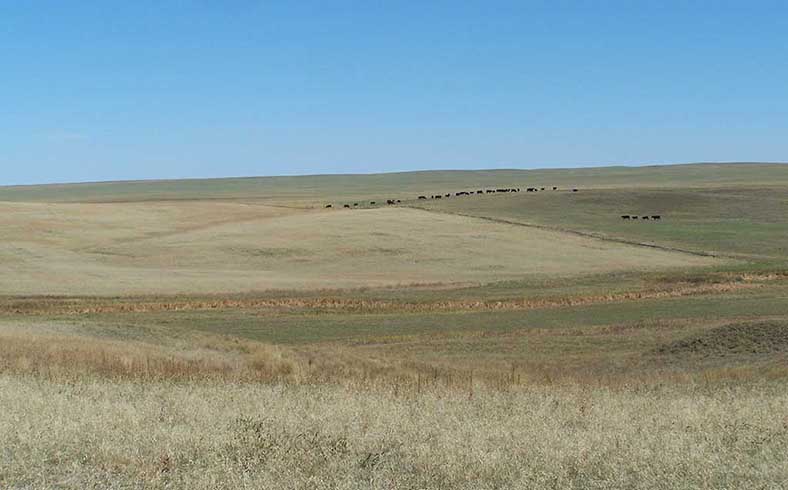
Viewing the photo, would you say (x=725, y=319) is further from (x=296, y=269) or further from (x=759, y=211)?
(x=759, y=211)

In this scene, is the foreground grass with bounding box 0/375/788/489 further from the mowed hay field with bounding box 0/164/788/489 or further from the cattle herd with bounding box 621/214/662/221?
the cattle herd with bounding box 621/214/662/221

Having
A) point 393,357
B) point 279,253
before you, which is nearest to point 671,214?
point 279,253

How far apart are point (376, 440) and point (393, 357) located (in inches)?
529

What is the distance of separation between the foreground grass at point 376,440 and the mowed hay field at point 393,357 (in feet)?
0.11

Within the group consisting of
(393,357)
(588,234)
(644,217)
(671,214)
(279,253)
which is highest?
(671,214)

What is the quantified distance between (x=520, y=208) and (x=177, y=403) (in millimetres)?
77788

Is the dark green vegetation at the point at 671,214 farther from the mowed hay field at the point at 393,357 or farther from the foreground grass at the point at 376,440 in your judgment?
the foreground grass at the point at 376,440

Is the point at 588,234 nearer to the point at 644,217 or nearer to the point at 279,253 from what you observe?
the point at 644,217

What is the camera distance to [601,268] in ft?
163

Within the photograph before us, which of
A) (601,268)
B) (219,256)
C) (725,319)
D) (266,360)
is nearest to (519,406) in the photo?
(266,360)

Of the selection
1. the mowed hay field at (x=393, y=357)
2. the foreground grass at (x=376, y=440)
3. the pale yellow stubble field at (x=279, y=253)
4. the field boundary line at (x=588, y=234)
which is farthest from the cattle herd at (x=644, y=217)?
the foreground grass at (x=376, y=440)

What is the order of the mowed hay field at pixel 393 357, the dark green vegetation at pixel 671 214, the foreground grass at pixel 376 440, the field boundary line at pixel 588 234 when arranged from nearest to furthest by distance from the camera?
the foreground grass at pixel 376 440 < the mowed hay field at pixel 393 357 < the field boundary line at pixel 588 234 < the dark green vegetation at pixel 671 214

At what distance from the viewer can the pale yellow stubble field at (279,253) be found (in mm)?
45031

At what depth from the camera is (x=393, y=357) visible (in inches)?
843
